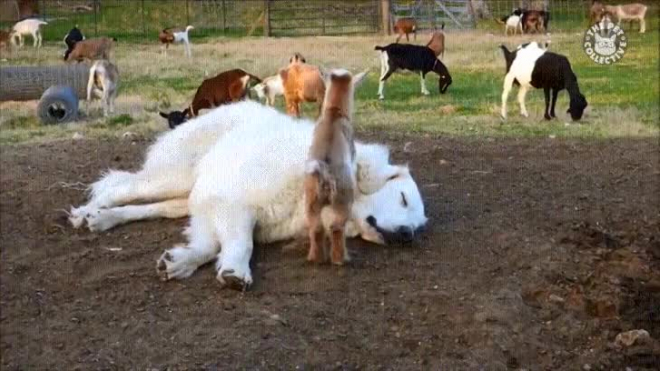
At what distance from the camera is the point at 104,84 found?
14.3 meters

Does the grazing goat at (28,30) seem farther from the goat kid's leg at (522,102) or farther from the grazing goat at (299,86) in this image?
the goat kid's leg at (522,102)

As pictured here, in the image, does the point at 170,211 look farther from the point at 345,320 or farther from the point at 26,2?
the point at 26,2

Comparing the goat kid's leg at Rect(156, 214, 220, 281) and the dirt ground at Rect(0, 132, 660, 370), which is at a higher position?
the goat kid's leg at Rect(156, 214, 220, 281)

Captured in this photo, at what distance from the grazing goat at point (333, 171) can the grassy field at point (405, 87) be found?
549 centimetres

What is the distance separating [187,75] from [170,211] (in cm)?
1428

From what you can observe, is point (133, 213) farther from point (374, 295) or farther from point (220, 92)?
point (220, 92)

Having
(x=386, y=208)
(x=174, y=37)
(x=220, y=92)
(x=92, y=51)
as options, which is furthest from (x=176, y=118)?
(x=174, y=37)

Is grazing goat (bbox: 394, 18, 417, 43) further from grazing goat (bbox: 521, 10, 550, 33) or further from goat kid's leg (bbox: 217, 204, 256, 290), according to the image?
goat kid's leg (bbox: 217, 204, 256, 290)

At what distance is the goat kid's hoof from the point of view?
5391 millimetres

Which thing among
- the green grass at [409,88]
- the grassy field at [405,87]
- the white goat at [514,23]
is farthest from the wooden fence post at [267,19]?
the white goat at [514,23]

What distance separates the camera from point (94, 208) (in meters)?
6.79

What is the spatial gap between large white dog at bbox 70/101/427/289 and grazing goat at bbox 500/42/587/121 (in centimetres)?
708

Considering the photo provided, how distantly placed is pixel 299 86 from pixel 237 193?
7282 mm

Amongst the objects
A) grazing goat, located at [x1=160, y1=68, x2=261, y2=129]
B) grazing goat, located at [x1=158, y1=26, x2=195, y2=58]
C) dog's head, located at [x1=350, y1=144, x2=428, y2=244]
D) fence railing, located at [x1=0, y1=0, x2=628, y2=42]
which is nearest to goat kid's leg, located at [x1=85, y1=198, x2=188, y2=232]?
dog's head, located at [x1=350, y1=144, x2=428, y2=244]
